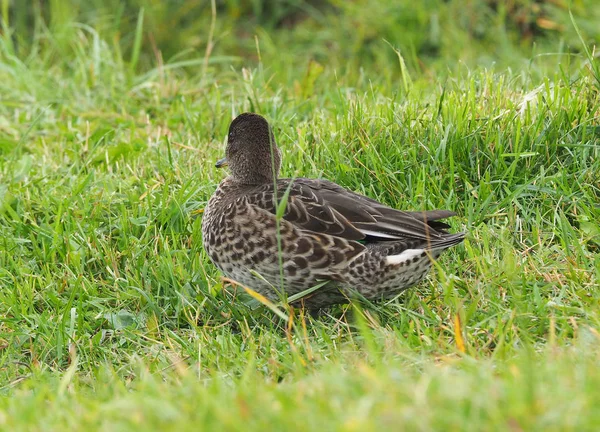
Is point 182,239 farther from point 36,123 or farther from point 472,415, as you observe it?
point 472,415

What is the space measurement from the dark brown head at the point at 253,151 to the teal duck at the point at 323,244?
37cm

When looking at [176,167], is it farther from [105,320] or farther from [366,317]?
[366,317]

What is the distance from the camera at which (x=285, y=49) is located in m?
8.80

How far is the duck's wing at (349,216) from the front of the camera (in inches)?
163

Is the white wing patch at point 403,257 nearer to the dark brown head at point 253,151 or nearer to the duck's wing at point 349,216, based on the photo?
the duck's wing at point 349,216

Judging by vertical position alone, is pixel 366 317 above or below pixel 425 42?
below

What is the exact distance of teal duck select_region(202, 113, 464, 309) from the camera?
4090mm

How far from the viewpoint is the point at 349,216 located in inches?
166

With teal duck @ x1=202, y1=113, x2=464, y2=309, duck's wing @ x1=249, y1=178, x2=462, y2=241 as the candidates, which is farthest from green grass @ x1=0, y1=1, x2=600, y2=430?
duck's wing @ x1=249, y1=178, x2=462, y2=241

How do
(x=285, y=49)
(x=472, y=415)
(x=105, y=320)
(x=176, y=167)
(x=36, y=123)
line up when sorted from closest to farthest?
(x=472, y=415) < (x=105, y=320) < (x=176, y=167) < (x=36, y=123) < (x=285, y=49)

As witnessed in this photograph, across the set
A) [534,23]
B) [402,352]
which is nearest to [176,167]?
[402,352]

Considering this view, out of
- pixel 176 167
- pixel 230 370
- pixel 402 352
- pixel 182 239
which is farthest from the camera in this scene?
pixel 176 167

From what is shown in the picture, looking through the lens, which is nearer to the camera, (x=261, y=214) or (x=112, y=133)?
(x=261, y=214)

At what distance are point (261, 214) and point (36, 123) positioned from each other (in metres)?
2.49
